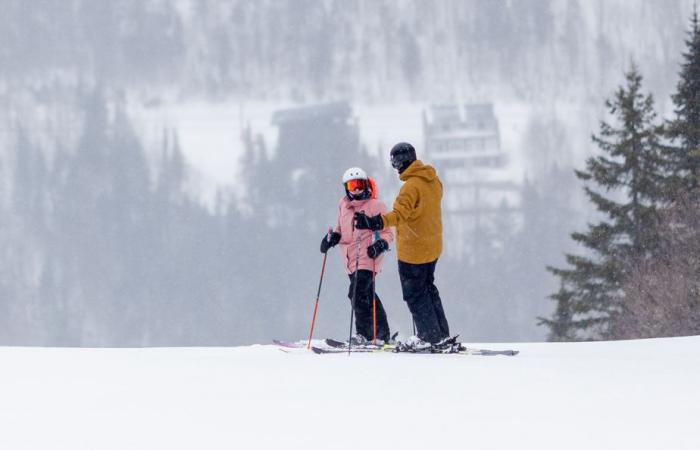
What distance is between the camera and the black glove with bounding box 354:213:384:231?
8.41 m

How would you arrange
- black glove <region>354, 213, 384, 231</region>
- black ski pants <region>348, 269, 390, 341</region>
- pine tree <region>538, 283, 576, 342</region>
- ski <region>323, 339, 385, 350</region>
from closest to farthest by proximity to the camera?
black glove <region>354, 213, 384, 231</region>
ski <region>323, 339, 385, 350</region>
black ski pants <region>348, 269, 390, 341</region>
pine tree <region>538, 283, 576, 342</region>

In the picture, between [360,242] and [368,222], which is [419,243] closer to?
[368,222]

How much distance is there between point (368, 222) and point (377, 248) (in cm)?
84

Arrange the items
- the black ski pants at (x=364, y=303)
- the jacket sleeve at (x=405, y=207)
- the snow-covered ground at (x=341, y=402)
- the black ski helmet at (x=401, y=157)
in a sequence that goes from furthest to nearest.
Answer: the black ski pants at (x=364, y=303), the black ski helmet at (x=401, y=157), the jacket sleeve at (x=405, y=207), the snow-covered ground at (x=341, y=402)

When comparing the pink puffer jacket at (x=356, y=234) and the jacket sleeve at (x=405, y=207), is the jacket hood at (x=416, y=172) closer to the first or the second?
the jacket sleeve at (x=405, y=207)

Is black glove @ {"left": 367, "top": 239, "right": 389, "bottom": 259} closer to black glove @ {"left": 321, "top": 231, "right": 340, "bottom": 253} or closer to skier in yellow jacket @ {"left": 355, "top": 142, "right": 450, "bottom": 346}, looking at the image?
skier in yellow jacket @ {"left": 355, "top": 142, "right": 450, "bottom": 346}

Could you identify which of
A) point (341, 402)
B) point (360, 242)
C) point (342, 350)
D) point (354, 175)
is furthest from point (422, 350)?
point (341, 402)

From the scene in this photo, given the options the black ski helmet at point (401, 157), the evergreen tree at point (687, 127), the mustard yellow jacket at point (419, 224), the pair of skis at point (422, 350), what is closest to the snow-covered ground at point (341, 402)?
the pair of skis at point (422, 350)

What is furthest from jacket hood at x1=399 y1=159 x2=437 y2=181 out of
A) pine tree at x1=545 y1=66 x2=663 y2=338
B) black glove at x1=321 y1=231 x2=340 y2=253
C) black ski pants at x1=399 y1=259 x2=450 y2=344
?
pine tree at x1=545 y1=66 x2=663 y2=338

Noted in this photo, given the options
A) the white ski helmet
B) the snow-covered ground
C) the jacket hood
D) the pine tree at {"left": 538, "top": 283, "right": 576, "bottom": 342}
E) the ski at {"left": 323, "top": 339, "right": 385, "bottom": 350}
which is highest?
the jacket hood

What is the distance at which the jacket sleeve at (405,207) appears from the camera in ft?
28.1

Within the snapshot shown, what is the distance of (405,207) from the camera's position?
8.71 meters

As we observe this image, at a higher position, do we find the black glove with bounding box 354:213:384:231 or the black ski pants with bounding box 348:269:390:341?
the black glove with bounding box 354:213:384:231

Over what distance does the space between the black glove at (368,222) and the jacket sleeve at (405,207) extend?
0.19 ft
